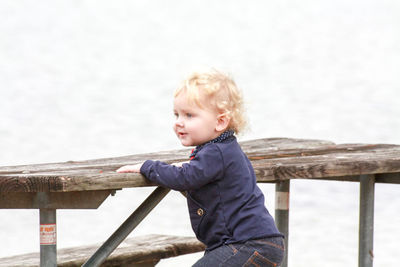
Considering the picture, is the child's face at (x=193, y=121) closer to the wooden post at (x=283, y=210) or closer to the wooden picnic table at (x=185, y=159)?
the wooden picnic table at (x=185, y=159)

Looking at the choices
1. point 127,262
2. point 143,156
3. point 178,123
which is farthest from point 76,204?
point 127,262

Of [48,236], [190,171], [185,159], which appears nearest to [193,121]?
[190,171]

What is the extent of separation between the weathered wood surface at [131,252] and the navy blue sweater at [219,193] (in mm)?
1263

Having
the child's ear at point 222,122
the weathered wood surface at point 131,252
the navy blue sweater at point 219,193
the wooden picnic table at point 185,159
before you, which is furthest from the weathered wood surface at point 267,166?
the weathered wood surface at point 131,252

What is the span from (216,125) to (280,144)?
5.68 ft

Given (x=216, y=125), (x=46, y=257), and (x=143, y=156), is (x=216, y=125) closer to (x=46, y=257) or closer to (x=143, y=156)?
(x=46, y=257)

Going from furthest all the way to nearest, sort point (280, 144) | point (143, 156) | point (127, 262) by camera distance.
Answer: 1. point (280, 144)
2. point (127, 262)
3. point (143, 156)

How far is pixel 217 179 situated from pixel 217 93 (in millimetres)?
271

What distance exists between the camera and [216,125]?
3.07m

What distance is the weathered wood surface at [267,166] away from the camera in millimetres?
2846

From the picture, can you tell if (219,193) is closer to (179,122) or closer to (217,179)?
(217,179)

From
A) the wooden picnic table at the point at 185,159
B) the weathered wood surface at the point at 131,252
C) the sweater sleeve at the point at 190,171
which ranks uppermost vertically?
the sweater sleeve at the point at 190,171

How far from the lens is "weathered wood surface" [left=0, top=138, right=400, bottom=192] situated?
112 inches

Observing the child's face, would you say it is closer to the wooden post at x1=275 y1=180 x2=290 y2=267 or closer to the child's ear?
the child's ear
